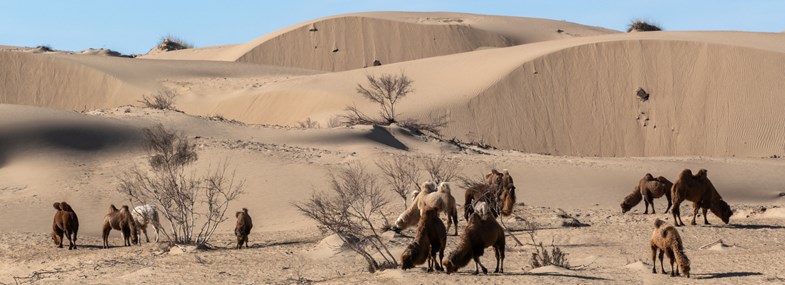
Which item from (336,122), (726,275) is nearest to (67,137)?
(336,122)

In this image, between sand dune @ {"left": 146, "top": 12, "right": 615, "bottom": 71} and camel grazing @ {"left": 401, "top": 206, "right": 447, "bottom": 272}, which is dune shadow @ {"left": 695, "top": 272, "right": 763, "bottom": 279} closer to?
camel grazing @ {"left": 401, "top": 206, "right": 447, "bottom": 272}

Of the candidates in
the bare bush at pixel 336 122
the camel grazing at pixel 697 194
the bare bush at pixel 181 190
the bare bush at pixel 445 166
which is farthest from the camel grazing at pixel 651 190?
the bare bush at pixel 336 122

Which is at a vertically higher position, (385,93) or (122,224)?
(385,93)

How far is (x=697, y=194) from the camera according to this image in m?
19.0

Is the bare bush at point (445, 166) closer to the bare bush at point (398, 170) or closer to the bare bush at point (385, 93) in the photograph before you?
the bare bush at point (398, 170)

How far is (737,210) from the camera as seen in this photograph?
74.6ft

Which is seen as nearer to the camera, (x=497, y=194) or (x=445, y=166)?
(x=497, y=194)

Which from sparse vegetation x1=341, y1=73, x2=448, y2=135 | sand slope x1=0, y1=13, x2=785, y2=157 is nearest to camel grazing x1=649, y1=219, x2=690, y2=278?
sparse vegetation x1=341, y1=73, x2=448, y2=135

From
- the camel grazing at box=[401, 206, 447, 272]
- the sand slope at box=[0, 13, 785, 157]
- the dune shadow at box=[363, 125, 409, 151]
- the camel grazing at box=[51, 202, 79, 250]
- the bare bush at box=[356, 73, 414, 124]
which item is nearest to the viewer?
the camel grazing at box=[401, 206, 447, 272]

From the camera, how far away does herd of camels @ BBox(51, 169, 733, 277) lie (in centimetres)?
1355

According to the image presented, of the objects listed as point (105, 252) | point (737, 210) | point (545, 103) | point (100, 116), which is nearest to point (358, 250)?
point (105, 252)

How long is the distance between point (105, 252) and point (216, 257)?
7.84 feet

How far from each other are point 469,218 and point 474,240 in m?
2.89

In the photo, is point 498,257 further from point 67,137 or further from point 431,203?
point 67,137
